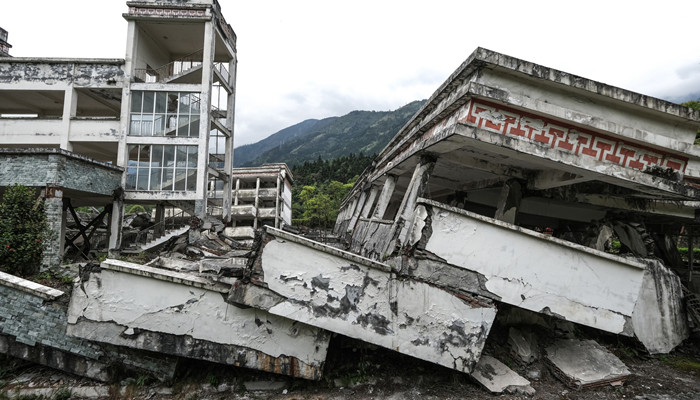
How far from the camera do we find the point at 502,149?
4633 mm

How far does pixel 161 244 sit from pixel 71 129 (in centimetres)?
562

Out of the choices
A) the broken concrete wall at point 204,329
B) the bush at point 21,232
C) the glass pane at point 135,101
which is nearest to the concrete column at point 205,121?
the glass pane at point 135,101

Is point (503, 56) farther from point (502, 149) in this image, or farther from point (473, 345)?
point (473, 345)

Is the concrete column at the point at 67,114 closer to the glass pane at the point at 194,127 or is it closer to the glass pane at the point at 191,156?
the glass pane at the point at 194,127

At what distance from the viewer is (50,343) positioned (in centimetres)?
472

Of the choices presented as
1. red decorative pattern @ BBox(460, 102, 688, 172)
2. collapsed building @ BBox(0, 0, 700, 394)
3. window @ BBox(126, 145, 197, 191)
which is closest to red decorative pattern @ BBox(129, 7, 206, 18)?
window @ BBox(126, 145, 197, 191)

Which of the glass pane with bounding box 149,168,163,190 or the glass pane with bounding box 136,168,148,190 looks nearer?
the glass pane with bounding box 136,168,148,190

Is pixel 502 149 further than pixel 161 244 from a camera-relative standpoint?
No

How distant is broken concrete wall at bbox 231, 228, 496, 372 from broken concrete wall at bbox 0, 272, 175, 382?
187cm

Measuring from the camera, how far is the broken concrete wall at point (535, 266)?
14.6 ft

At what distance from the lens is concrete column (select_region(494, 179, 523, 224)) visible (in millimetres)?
5891

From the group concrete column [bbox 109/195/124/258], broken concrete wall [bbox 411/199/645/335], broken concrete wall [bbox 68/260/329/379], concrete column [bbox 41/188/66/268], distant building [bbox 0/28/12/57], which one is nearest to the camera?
broken concrete wall [bbox 68/260/329/379]

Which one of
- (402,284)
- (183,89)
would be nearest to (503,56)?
(402,284)

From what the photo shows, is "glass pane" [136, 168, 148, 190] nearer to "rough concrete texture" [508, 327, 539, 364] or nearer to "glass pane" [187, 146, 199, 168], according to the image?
"glass pane" [187, 146, 199, 168]
